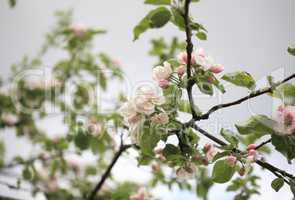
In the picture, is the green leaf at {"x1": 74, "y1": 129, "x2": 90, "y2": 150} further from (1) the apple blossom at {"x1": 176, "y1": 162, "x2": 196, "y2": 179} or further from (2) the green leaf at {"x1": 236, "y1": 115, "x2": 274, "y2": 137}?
(2) the green leaf at {"x1": 236, "y1": 115, "x2": 274, "y2": 137}

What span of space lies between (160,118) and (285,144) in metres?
0.18

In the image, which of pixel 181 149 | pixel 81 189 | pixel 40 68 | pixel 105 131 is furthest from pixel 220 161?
pixel 40 68

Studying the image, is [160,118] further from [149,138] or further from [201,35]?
[201,35]

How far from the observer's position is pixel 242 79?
0.55 meters

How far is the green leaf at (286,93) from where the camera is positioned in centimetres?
53

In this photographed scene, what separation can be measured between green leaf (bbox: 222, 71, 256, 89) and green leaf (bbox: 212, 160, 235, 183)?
4.8 inches

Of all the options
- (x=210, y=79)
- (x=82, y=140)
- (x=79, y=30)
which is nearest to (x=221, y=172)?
(x=210, y=79)

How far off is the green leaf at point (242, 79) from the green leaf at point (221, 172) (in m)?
0.12

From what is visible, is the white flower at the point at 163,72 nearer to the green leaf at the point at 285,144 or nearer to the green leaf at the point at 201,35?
the green leaf at the point at 201,35

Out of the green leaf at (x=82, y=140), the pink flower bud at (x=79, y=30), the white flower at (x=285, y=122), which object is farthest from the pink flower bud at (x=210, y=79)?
the pink flower bud at (x=79, y=30)

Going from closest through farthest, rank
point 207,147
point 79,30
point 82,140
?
point 207,147 < point 82,140 < point 79,30

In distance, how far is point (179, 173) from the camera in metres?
0.60

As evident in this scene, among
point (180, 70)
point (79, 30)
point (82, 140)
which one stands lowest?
point (82, 140)

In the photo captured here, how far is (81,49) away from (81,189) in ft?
1.85
